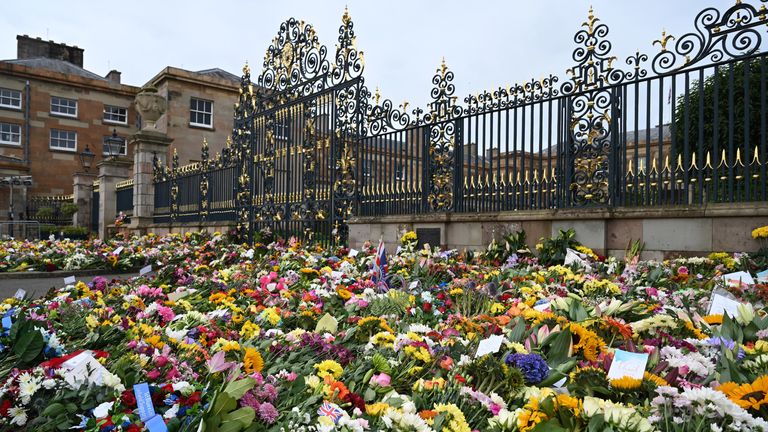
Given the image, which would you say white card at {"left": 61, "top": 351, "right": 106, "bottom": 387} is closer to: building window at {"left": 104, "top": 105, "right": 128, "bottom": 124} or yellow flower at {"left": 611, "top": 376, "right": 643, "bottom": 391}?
yellow flower at {"left": 611, "top": 376, "right": 643, "bottom": 391}

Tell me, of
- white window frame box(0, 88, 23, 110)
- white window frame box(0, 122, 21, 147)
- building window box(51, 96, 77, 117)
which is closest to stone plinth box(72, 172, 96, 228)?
white window frame box(0, 122, 21, 147)

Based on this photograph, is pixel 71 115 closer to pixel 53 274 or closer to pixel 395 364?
pixel 53 274

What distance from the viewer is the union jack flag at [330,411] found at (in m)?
1.96

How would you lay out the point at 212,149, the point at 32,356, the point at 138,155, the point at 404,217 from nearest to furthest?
the point at 32,356 → the point at 404,217 → the point at 138,155 → the point at 212,149

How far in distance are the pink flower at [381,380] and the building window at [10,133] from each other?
3730 centimetres

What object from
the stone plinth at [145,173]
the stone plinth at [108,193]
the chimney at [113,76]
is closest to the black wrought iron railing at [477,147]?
the stone plinth at [145,173]

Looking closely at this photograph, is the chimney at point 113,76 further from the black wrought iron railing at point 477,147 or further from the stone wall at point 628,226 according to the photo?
the stone wall at point 628,226

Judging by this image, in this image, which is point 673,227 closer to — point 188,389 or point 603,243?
point 603,243

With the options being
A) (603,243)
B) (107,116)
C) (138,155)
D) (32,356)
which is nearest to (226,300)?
(32,356)

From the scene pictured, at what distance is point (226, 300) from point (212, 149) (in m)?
26.4

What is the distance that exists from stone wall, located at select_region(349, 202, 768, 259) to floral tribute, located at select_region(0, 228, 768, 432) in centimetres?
170

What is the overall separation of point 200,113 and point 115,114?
10.4 meters

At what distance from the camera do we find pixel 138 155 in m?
17.3

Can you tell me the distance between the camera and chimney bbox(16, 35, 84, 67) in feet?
123
